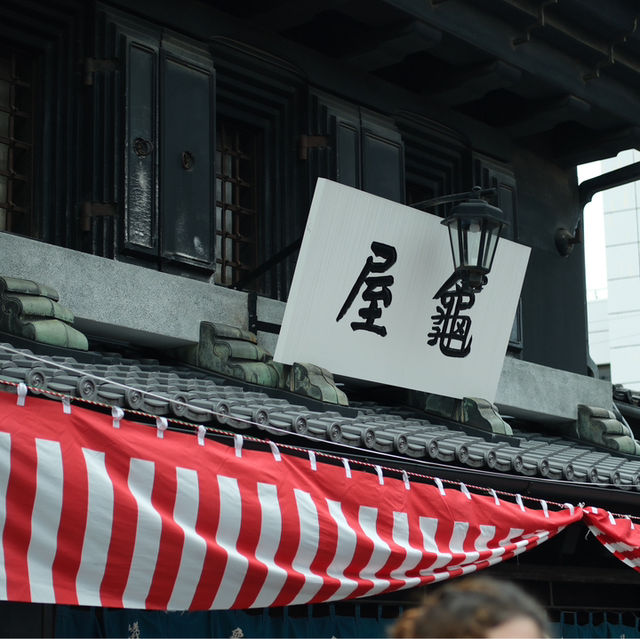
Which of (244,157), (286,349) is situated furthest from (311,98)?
(286,349)

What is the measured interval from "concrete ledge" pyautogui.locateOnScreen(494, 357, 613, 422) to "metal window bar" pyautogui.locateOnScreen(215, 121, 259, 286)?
10.4 feet

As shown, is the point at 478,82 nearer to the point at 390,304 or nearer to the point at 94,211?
the point at 390,304

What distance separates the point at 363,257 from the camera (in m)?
10.3

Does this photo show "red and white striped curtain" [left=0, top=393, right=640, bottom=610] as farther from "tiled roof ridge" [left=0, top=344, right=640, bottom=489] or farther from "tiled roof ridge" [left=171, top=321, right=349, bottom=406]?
"tiled roof ridge" [left=171, top=321, right=349, bottom=406]

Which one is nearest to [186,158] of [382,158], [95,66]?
[95,66]

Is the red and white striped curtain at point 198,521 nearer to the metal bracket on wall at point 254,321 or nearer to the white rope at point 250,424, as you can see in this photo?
the white rope at point 250,424

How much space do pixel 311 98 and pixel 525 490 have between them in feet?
13.8

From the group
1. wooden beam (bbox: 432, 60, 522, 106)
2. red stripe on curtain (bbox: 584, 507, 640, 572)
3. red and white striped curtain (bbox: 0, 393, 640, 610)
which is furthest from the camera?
wooden beam (bbox: 432, 60, 522, 106)

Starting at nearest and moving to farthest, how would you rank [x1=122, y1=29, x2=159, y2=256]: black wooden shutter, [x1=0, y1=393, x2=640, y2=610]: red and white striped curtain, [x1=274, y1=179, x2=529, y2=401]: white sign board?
[x1=0, y1=393, x2=640, y2=610]: red and white striped curtain
[x1=122, y1=29, x2=159, y2=256]: black wooden shutter
[x1=274, y1=179, x2=529, y2=401]: white sign board

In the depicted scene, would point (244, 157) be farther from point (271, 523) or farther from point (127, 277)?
point (271, 523)

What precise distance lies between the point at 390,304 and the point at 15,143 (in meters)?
3.32

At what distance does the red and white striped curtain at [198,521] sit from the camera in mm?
6348

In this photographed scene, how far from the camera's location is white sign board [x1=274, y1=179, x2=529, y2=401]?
32.3 feet

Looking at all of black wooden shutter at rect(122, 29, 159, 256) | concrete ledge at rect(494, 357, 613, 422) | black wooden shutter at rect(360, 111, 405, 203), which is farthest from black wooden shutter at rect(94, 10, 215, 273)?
concrete ledge at rect(494, 357, 613, 422)
